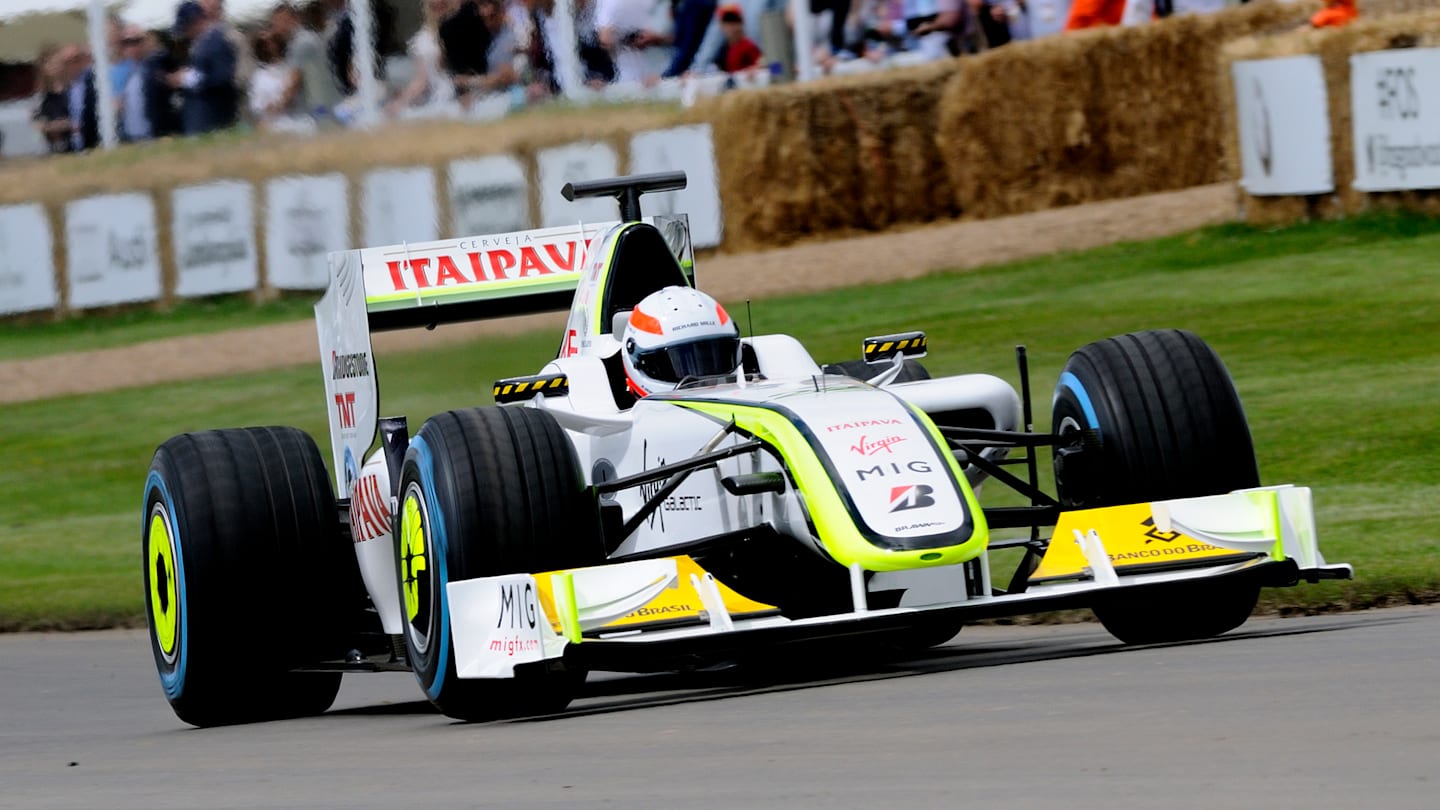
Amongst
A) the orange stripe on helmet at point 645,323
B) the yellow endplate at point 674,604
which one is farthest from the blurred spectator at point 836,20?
the yellow endplate at point 674,604

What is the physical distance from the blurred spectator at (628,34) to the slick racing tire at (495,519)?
17602 mm

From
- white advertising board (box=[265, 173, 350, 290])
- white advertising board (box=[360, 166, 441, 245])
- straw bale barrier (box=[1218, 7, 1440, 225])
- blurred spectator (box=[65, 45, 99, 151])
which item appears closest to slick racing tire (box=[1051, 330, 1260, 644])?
straw bale barrier (box=[1218, 7, 1440, 225])

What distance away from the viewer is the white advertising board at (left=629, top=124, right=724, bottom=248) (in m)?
26.7

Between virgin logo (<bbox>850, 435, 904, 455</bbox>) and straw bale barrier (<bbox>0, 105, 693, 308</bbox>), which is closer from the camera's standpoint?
virgin logo (<bbox>850, 435, 904, 455</bbox>)

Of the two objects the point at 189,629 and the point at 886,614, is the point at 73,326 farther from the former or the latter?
the point at 886,614

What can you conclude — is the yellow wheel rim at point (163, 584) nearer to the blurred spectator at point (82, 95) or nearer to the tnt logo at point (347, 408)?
the tnt logo at point (347, 408)

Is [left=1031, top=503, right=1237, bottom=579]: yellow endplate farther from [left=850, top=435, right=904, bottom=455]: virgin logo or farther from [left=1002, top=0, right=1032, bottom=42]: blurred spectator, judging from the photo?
[left=1002, top=0, right=1032, bottom=42]: blurred spectator

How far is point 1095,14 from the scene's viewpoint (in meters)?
26.4

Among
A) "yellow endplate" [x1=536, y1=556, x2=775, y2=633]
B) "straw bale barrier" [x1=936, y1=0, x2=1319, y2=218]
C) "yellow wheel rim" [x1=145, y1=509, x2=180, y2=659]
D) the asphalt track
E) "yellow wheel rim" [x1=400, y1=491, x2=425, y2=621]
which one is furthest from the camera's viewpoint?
"straw bale barrier" [x1=936, y1=0, x2=1319, y2=218]

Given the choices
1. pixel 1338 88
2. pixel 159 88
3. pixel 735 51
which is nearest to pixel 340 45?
pixel 159 88

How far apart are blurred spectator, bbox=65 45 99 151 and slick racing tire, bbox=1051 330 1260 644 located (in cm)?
2119

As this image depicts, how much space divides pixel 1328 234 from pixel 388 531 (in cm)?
1461

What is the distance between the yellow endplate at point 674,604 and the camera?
8.49 meters

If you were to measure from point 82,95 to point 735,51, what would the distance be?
7683 millimetres
